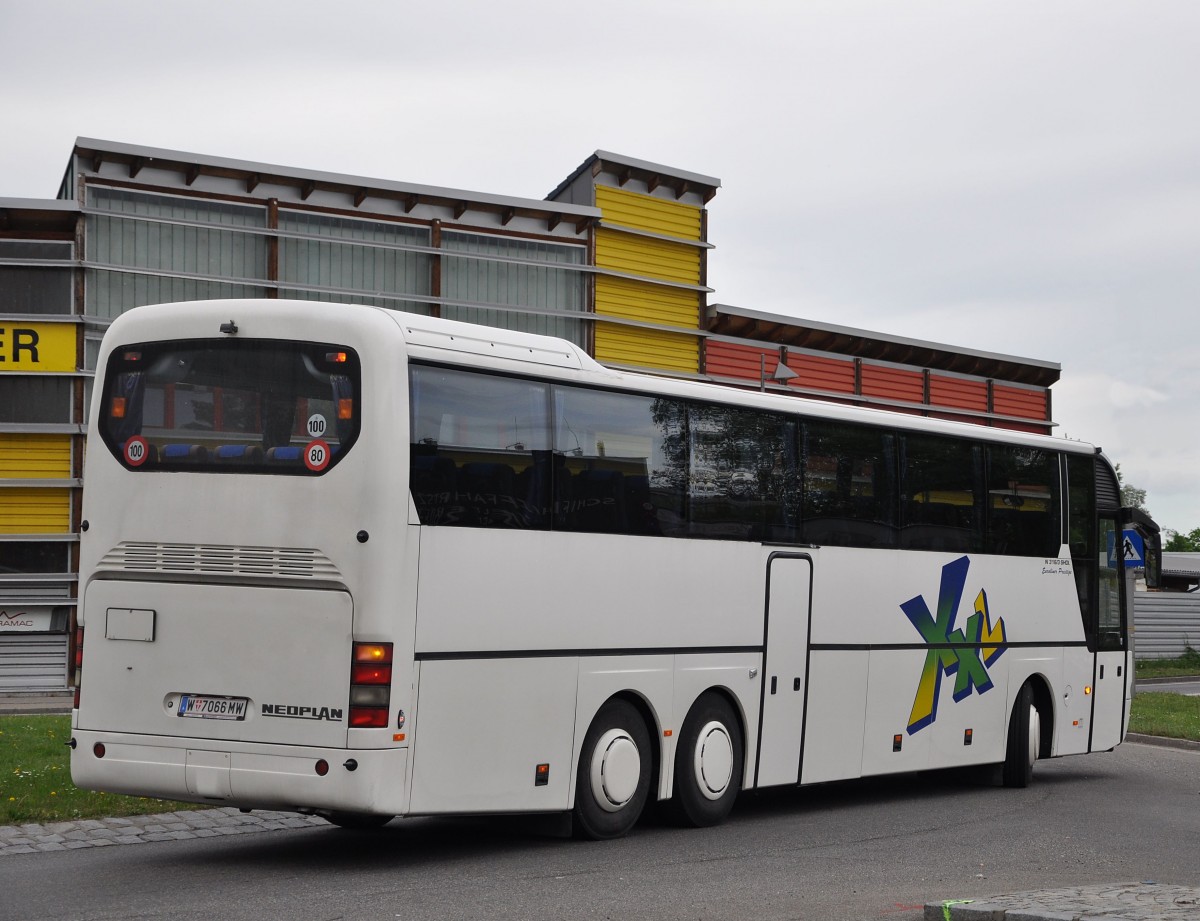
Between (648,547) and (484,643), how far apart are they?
6.38 ft

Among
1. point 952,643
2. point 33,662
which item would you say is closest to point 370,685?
point 952,643

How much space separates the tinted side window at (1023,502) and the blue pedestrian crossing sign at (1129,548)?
3.93 feet

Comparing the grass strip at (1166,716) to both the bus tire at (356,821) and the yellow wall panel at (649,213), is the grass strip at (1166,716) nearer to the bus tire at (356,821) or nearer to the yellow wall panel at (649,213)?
the yellow wall panel at (649,213)

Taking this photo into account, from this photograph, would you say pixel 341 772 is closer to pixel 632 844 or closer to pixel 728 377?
pixel 632 844

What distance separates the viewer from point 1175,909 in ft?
27.4

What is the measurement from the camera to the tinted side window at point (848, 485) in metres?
13.9

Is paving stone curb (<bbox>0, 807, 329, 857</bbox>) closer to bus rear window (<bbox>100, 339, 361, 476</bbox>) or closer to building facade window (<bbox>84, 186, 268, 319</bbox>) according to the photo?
bus rear window (<bbox>100, 339, 361, 476</bbox>)

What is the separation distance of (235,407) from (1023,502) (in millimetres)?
9222

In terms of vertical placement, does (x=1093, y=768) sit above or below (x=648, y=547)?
below

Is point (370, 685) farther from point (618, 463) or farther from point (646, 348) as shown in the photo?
point (646, 348)

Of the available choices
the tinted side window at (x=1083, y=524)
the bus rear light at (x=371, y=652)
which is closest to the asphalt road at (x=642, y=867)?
the bus rear light at (x=371, y=652)

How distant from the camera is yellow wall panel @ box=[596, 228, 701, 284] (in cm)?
3319

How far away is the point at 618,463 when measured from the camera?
11820 millimetres

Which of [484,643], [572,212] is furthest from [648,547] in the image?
[572,212]
